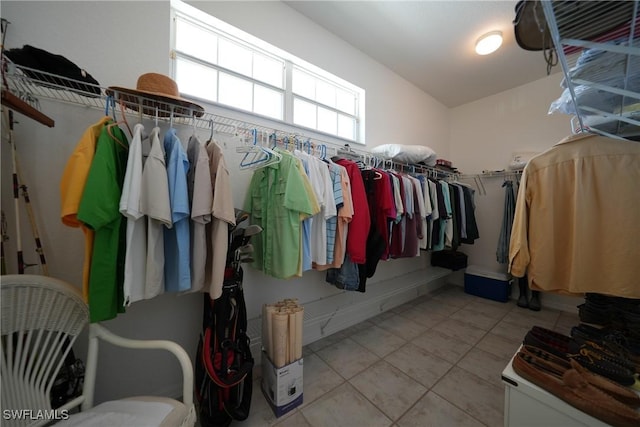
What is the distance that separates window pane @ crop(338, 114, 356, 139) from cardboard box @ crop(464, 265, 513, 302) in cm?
268

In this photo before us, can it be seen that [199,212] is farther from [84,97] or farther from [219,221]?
[84,97]

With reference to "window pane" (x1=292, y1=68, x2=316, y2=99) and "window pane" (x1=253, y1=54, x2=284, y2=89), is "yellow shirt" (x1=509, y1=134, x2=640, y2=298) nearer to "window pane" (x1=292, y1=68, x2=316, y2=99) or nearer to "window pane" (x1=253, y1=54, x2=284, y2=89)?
"window pane" (x1=292, y1=68, x2=316, y2=99)

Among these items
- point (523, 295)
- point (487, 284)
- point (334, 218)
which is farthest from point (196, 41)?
point (523, 295)

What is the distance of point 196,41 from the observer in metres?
1.65

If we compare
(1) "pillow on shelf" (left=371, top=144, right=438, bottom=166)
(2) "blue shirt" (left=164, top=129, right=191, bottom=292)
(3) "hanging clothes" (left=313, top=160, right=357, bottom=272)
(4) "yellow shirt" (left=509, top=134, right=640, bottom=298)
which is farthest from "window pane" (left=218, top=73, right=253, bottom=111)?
(4) "yellow shirt" (left=509, top=134, right=640, bottom=298)

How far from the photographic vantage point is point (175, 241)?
103 centimetres

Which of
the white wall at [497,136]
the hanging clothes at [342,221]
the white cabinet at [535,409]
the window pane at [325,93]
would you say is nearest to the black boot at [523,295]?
the white wall at [497,136]

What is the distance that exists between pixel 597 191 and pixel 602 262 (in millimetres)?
368

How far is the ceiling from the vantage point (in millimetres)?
1828

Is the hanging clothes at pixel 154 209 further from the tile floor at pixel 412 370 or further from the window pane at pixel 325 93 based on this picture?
the window pane at pixel 325 93

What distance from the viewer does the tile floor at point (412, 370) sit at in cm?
124

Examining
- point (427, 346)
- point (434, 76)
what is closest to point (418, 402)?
point (427, 346)

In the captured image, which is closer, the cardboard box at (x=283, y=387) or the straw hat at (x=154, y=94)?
the straw hat at (x=154, y=94)

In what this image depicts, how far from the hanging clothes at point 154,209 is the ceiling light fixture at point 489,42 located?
300 centimetres
